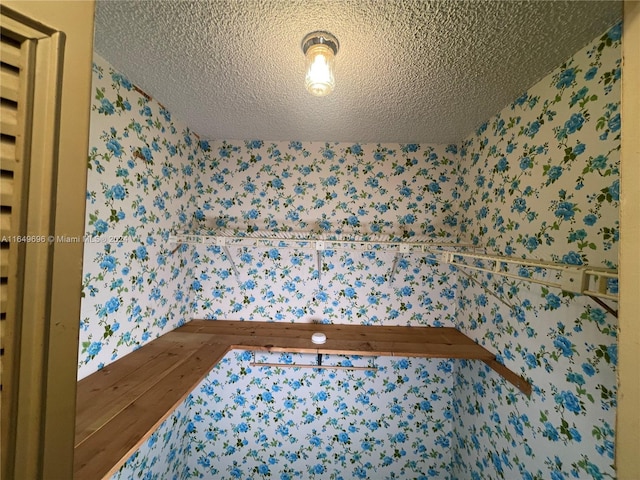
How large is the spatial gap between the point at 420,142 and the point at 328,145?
710 mm

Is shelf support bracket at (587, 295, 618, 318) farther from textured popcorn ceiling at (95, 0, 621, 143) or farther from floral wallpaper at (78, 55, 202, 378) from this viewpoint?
floral wallpaper at (78, 55, 202, 378)

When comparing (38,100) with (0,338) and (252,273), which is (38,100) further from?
(252,273)

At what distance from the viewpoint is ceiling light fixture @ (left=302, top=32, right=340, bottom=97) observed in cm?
87

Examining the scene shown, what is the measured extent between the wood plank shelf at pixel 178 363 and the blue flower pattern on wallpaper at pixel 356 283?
3.9 inches

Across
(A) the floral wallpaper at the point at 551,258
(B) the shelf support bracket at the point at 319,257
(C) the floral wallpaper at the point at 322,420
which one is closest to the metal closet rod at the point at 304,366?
(C) the floral wallpaper at the point at 322,420

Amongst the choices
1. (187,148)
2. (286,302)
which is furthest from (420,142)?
(187,148)

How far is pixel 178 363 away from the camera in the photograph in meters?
1.26

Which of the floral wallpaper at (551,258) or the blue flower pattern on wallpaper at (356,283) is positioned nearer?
the floral wallpaper at (551,258)

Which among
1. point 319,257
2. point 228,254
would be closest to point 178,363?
point 228,254

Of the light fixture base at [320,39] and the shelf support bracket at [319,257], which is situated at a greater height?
the light fixture base at [320,39]

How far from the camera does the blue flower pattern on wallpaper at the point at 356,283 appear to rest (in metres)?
1.06

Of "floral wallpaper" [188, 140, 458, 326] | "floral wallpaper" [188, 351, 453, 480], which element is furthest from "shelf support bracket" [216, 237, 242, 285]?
"floral wallpaper" [188, 351, 453, 480]

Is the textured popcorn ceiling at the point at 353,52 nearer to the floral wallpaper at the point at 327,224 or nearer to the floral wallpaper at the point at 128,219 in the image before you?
the floral wallpaper at the point at 128,219

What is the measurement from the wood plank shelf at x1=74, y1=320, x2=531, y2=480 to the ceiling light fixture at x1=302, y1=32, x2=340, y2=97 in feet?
4.48
